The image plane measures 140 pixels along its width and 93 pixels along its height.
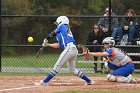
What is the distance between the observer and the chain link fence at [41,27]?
18.0 m

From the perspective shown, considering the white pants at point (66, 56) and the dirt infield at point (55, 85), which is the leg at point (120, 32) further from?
the white pants at point (66, 56)

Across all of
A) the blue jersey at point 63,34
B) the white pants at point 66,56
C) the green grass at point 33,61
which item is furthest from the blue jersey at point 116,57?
the green grass at point 33,61

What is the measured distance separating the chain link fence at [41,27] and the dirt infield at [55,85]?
2558 millimetres

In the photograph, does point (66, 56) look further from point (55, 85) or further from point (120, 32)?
point (120, 32)

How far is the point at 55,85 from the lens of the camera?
529 inches

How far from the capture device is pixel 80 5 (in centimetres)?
2014

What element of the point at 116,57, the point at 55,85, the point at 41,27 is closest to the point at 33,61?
the point at 41,27

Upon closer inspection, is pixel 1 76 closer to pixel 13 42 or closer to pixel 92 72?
pixel 92 72

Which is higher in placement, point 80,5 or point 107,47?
point 80,5

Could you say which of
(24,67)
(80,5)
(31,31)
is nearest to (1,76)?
(24,67)

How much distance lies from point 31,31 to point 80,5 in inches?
85.9

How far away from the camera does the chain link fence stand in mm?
17969

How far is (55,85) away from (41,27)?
6.41 meters

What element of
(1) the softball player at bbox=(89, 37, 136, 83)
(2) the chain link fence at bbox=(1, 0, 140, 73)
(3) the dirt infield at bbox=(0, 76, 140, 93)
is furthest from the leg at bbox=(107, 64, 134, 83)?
(2) the chain link fence at bbox=(1, 0, 140, 73)
